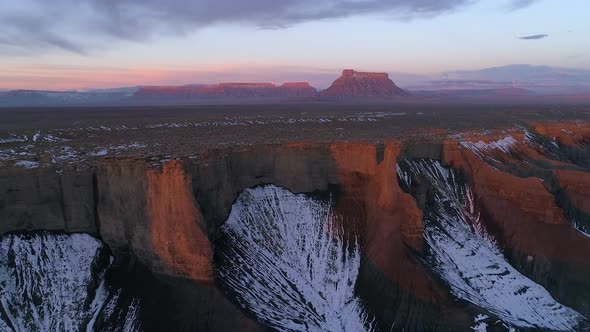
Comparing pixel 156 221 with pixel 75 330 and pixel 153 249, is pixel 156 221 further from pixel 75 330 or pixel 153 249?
pixel 75 330

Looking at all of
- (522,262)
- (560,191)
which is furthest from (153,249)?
(560,191)

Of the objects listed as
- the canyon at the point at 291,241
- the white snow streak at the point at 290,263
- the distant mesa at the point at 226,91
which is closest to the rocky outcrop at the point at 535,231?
the canyon at the point at 291,241

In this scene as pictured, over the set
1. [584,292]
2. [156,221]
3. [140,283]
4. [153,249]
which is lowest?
[584,292]

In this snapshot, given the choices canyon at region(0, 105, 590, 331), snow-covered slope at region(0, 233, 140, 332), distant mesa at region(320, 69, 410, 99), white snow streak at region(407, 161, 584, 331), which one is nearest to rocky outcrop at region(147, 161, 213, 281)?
canyon at region(0, 105, 590, 331)

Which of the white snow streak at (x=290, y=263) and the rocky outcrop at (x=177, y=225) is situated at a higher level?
the rocky outcrop at (x=177, y=225)

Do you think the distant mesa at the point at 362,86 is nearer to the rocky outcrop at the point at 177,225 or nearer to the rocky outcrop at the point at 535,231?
the rocky outcrop at the point at 535,231

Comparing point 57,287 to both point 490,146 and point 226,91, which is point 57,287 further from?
point 226,91

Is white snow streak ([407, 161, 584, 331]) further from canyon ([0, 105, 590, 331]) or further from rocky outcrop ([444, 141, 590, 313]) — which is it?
rocky outcrop ([444, 141, 590, 313])
